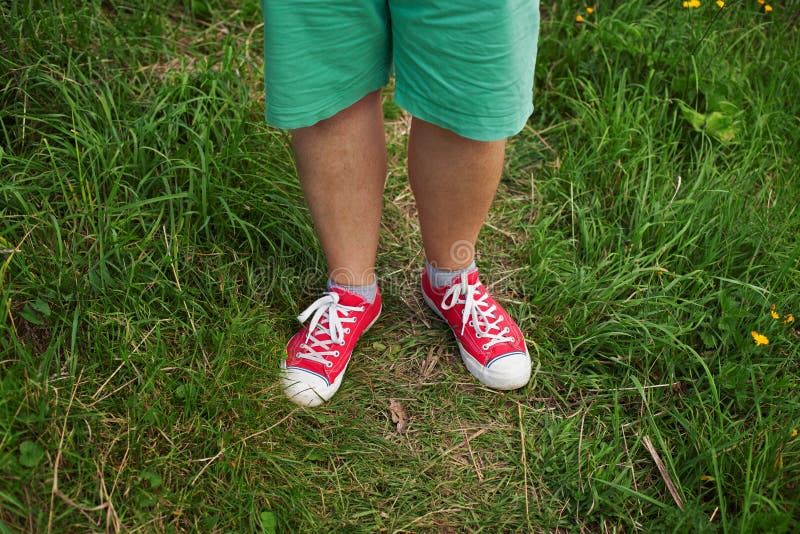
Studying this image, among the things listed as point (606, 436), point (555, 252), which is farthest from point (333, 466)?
point (555, 252)

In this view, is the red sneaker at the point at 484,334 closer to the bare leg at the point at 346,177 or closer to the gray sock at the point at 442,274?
the gray sock at the point at 442,274

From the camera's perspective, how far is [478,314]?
5.42 ft

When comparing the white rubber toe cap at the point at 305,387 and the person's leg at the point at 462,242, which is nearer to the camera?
the person's leg at the point at 462,242

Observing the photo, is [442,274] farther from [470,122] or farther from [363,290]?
[470,122]

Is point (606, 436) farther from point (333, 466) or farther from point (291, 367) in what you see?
point (291, 367)

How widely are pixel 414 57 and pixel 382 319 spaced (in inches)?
30.8

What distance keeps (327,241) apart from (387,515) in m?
0.62

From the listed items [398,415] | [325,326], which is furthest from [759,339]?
[325,326]

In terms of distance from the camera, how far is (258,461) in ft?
4.58

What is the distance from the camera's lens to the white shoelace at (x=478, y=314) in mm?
1637

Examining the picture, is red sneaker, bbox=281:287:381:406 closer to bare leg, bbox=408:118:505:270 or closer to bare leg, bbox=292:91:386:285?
bare leg, bbox=292:91:386:285

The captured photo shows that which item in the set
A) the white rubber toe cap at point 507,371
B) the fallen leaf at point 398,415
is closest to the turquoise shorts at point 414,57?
the white rubber toe cap at point 507,371

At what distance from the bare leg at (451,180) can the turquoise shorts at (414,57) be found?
0.09m

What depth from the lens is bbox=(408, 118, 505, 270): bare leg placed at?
4.44 feet
